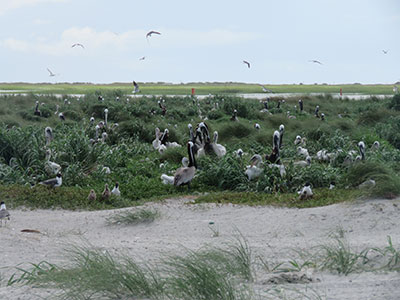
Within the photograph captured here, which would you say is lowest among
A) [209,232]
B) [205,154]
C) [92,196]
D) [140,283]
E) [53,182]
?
[209,232]

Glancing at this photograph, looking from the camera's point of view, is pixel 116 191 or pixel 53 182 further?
pixel 53 182

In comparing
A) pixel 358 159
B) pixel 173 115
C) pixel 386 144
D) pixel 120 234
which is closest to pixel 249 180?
pixel 358 159

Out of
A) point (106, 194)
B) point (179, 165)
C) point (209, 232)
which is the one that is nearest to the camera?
point (209, 232)

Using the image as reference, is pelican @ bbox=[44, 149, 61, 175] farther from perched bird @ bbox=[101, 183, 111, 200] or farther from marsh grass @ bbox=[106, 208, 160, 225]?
marsh grass @ bbox=[106, 208, 160, 225]

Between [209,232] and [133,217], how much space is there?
1.21 metres

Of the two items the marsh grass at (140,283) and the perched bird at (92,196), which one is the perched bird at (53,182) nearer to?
the perched bird at (92,196)

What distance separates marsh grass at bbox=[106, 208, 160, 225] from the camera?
332 inches

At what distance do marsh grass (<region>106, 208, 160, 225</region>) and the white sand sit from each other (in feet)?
0.35

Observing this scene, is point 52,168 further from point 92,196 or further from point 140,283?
point 140,283

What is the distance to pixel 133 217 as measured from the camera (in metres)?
8.42

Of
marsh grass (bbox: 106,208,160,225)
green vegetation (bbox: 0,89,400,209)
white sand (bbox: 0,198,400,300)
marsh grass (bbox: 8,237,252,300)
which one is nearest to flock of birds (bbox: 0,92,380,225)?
green vegetation (bbox: 0,89,400,209)

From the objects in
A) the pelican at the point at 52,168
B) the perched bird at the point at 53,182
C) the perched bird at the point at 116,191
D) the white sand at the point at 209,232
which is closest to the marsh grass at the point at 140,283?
the white sand at the point at 209,232

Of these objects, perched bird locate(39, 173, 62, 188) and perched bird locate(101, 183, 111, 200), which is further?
perched bird locate(39, 173, 62, 188)

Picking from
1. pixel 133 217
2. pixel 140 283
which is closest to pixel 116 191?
pixel 133 217
